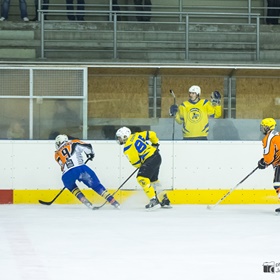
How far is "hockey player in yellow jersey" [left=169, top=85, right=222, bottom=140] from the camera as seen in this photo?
14.3m

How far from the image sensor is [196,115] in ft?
46.8

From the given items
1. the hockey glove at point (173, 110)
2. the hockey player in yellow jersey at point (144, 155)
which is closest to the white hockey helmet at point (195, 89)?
the hockey glove at point (173, 110)

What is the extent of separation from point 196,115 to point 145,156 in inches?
50.9

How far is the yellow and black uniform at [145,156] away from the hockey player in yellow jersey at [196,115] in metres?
0.93

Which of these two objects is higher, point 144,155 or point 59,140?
point 59,140

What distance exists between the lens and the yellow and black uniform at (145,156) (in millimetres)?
13188

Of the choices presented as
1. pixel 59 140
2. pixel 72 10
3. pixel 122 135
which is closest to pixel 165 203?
pixel 122 135

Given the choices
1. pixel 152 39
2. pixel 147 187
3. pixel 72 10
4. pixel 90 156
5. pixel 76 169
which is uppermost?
pixel 72 10

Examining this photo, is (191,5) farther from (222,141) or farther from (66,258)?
(66,258)

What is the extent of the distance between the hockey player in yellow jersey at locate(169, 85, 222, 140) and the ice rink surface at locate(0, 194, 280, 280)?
1.28 metres

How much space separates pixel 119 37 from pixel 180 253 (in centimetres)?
916

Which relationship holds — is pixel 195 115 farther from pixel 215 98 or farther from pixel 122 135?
pixel 122 135

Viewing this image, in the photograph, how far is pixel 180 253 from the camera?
336 inches

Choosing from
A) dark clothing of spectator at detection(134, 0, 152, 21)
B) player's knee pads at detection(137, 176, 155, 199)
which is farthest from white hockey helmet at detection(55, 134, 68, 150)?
dark clothing of spectator at detection(134, 0, 152, 21)
